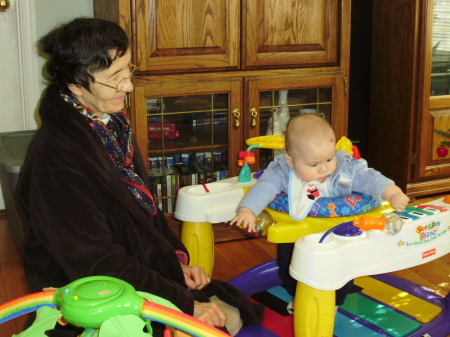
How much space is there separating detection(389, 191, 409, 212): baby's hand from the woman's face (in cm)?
75

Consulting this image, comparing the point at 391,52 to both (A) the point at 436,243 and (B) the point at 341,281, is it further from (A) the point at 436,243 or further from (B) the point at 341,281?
(B) the point at 341,281

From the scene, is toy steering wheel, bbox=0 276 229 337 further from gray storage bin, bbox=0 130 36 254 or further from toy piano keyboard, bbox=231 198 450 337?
gray storage bin, bbox=0 130 36 254

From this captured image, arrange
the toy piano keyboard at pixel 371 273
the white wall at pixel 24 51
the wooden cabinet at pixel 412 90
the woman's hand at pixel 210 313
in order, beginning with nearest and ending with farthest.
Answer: the woman's hand at pixel 210 313
the toy piano keyboard at pixel 371 273
the white wall at pixel 24 51
the wooden cabinet at pixel 412 90

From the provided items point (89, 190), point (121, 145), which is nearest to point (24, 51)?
point (121, 145)

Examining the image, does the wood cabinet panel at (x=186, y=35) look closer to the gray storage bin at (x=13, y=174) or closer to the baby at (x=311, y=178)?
the gray storage bin at (x=13, y=174)

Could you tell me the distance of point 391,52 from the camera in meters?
3.18

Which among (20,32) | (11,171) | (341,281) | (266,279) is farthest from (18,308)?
(20,32)

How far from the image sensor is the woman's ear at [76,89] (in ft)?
4.79

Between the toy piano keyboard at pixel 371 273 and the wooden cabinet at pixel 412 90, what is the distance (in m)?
1.17

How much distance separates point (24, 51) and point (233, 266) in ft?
4.59

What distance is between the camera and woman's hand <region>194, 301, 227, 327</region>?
1.45m

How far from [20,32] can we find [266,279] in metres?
1.64

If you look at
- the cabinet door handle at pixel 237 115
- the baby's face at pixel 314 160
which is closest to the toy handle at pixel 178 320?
the baby's face at pixel 314 160

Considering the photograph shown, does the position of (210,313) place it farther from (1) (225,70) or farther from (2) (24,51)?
(2) (24,51)
